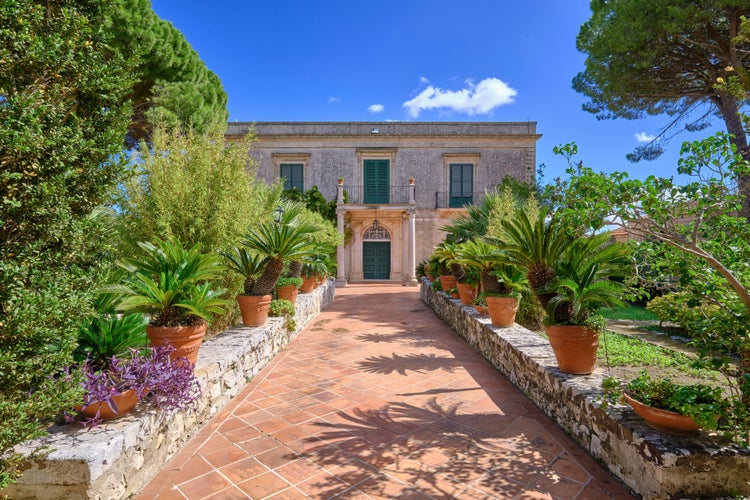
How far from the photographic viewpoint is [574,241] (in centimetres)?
390

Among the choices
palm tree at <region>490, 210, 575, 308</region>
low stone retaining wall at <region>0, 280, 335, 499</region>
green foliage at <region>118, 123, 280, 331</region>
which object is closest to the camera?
low stone retaining wall at <region>0, 280, 335, 499</region>

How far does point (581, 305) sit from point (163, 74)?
10.8 m

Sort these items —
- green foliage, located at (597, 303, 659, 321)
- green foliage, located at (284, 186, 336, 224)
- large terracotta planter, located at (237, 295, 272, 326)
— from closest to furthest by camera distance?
1. large terracotta planter, located at (237, 295, 272, 326)
2. green foliage, located at (597, 303, 659, 321)
3. green foliage, located at (284, 186, 336, 224)

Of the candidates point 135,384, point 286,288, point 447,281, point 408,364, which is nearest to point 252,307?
point 286,288

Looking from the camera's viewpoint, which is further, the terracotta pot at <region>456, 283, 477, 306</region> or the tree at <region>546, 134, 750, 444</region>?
the terracotta pot at <region>456, 283, 477, 306</region>

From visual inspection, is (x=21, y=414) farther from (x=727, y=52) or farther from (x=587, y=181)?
(x=727, y=52)

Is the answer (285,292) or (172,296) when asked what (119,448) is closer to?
(172,296)

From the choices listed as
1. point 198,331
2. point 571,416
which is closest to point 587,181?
point 571,416

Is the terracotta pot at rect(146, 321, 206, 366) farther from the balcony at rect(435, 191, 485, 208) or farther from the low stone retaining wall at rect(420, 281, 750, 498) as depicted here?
the balcony at rect(435, 191, 485, 208)

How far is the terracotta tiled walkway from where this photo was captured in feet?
7.93

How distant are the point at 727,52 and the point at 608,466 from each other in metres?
11.4

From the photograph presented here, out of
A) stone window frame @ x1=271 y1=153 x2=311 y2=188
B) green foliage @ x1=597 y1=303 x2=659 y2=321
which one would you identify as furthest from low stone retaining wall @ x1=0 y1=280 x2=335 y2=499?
stone window frame @ x1=271 y1=153 x2=311 y2=188

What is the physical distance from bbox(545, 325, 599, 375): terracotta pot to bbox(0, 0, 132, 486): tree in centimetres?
361

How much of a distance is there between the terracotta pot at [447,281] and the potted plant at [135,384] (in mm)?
6928
